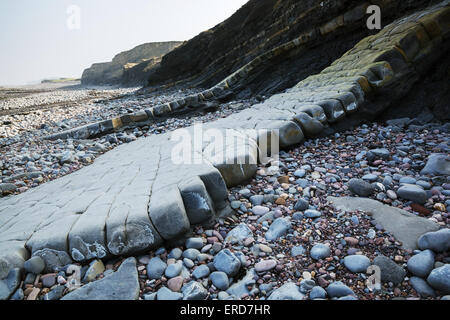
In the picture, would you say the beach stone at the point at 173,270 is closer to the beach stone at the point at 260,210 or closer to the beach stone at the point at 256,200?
the beach stone at the point at 260,210

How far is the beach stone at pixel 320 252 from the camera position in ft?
4.88

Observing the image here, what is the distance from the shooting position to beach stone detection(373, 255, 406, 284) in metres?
1.26

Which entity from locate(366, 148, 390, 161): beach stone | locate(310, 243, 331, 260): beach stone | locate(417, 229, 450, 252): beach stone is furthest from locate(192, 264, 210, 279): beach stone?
locate(366, 148, 390, 161): beach stone

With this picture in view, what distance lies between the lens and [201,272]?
1.50m

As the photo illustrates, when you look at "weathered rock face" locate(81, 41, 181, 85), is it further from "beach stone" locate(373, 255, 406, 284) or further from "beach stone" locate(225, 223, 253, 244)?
"beach stone" locate(373, 255, 406, 284)

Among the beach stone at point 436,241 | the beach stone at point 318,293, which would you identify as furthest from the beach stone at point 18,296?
the beach stone at point 436,241

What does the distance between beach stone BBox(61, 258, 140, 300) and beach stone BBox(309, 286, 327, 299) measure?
1.04m

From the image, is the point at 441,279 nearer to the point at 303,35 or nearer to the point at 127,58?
the point at 303,35

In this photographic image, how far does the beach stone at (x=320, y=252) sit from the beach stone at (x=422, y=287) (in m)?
0.44

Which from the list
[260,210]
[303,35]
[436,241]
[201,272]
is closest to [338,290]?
[436,241]

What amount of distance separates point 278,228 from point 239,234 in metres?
0.32
